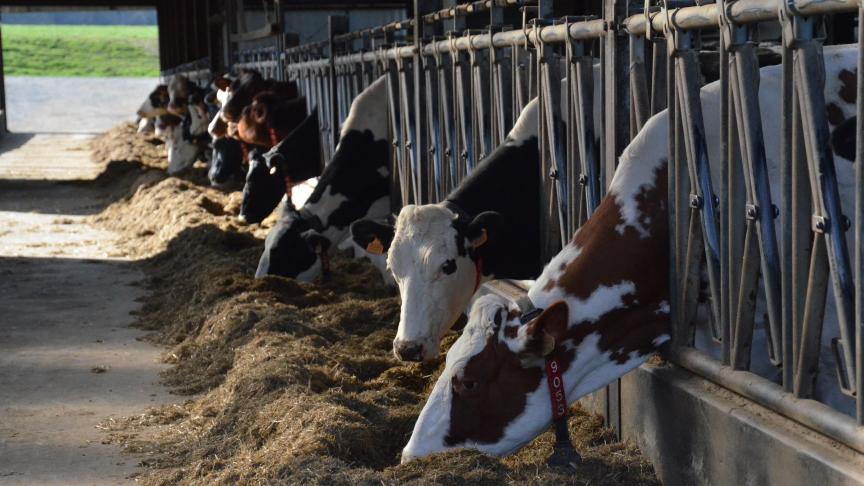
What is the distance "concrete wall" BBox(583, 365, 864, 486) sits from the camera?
324 cm

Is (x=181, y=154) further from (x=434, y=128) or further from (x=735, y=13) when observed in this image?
(x=735, y=13)

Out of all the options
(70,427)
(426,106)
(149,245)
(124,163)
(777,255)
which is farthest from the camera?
(124,163)

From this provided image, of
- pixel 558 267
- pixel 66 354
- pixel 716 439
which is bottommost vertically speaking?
pixel 66 354

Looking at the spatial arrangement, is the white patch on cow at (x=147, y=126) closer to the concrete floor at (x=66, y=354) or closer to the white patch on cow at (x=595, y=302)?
the concrete floor at (x=66, y=354)

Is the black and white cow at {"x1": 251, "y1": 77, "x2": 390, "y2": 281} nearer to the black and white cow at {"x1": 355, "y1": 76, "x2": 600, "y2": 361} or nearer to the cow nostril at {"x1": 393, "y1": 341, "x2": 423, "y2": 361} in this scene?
the black and white cow at {"x1": 355, "y1": 76, "x2": 600, "y2": 361}

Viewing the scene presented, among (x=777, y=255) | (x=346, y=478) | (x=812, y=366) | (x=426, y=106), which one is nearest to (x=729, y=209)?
(x=777, y=255)

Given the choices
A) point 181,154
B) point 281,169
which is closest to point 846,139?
point 281,169

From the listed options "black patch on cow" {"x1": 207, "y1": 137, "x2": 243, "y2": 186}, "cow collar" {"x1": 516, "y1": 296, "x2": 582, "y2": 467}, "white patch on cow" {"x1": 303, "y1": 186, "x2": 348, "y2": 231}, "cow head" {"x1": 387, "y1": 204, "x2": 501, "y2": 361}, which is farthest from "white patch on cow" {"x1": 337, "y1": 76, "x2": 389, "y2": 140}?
"cow collar" {"x1": 516, "y1": 296, "x2": 582, "y2": 467}

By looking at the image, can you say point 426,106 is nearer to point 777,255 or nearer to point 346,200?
point 346,200

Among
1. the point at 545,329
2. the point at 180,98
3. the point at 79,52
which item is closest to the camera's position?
the point at 545,329

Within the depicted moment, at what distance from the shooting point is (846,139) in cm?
390

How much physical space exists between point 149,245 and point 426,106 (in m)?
4.42

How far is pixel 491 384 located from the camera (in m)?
4.06

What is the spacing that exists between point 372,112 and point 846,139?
5.80 m
